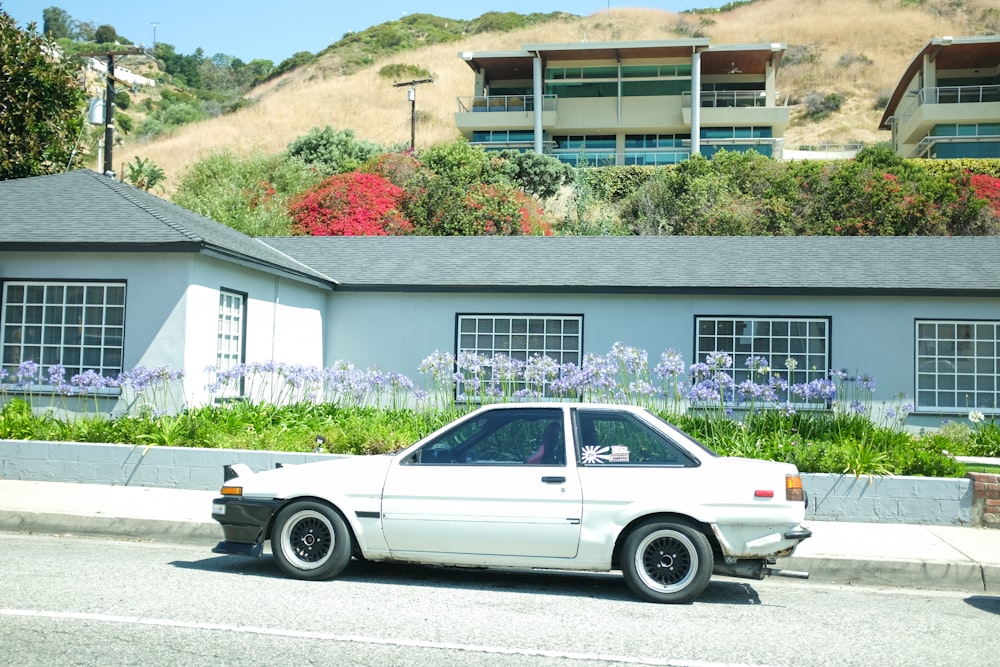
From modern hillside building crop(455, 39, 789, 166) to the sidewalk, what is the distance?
3915 cm

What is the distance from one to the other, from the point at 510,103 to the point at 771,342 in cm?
3657

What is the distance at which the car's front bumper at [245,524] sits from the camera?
24.8 ft

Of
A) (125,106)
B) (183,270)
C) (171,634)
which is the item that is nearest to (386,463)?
(171,634)

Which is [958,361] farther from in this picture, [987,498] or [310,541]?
[310,541]

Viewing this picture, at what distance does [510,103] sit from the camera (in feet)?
164

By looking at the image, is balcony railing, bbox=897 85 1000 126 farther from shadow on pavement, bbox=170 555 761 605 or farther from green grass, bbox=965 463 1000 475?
shadow on pavement, bbox=170 555 761 605

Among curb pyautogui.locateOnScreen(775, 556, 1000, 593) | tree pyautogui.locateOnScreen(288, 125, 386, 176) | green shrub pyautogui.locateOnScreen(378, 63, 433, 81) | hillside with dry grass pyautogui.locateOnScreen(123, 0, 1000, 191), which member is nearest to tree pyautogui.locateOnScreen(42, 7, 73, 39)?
hillside with dry grass pyautogui.locateOnScreen(123, 0, 1000, 191)

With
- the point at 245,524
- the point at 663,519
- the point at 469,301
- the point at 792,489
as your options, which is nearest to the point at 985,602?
the point at 792,489

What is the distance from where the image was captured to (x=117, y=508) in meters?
10.1

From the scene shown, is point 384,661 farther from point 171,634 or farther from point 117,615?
point 117,615

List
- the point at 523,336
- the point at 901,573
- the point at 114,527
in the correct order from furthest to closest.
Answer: the point at 523,336
the point at 114,527
the point at 901,573

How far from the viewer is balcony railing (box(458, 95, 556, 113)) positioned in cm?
4944

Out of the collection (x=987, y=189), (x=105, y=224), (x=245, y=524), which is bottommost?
(x=245, y=524)

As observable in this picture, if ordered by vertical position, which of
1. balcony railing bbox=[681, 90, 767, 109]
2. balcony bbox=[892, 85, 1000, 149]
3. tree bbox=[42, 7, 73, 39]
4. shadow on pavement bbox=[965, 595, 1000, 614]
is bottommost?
shadow on pavement bbox=[965, 595, 1000, 614]
